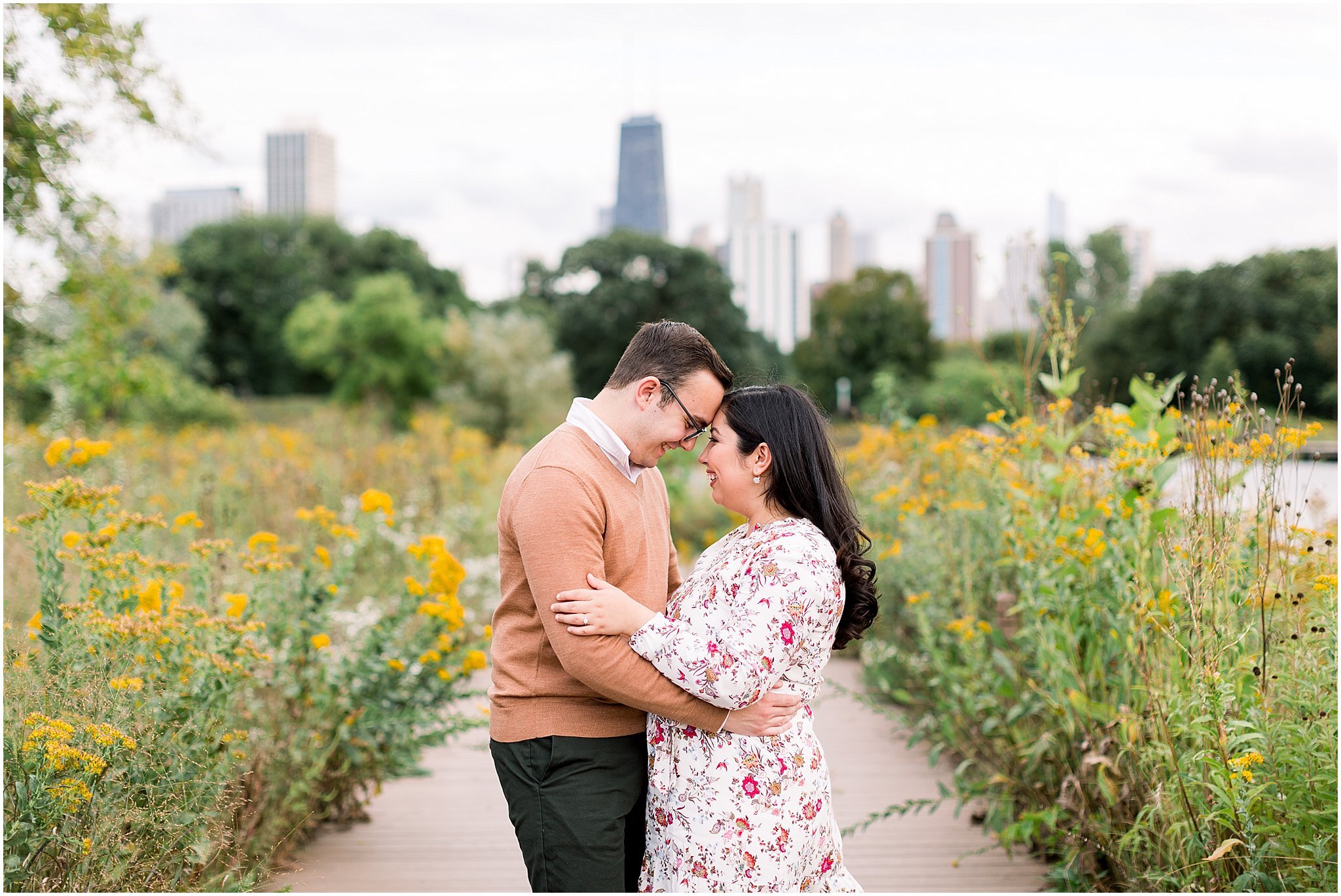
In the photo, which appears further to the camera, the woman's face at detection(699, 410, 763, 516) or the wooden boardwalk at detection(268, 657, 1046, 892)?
the wooden boardwalk at detection(268, 657, 1046, 892)

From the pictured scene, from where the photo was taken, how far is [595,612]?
5.14ft

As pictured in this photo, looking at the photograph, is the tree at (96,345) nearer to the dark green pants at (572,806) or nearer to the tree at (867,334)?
the dark green pants at (572,806)

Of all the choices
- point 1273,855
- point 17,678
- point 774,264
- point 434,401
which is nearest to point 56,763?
point 17,678

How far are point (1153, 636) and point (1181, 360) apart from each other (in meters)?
27.4

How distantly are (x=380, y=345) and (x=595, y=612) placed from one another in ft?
89.2

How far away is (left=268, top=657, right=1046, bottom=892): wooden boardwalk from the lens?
286cm

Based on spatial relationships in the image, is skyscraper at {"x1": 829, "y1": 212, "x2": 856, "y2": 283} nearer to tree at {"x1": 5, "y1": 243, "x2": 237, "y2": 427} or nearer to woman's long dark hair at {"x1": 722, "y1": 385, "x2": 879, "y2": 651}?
tree at {"x1": 5, "y1": 243, "x2": 237, "y2": 427}

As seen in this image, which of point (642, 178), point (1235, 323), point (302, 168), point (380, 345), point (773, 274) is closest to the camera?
point (1235, 323)

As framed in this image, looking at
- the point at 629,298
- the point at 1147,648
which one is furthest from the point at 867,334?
the point at 1147,648

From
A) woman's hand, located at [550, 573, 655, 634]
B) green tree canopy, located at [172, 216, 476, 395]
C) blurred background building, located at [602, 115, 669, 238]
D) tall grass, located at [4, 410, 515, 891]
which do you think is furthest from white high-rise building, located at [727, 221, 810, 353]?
woman's hand, located at [550, 573, 655, 634]

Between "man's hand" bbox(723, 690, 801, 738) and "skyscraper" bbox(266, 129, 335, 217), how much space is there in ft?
211

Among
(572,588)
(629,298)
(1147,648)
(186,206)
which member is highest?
(186,206)

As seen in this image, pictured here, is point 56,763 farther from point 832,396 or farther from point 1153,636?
point 832,396

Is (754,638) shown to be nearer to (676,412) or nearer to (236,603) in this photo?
(676,412)
